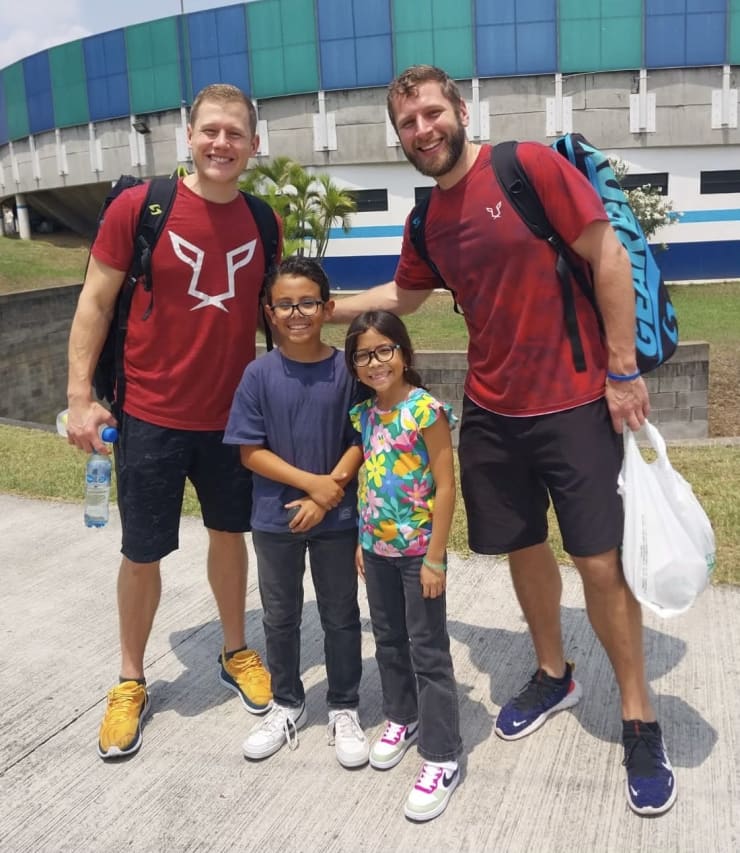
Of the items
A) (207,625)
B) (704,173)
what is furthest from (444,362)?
(704,173)

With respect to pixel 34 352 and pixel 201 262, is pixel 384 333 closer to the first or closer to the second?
pixel 201 262

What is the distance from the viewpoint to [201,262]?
3.00m

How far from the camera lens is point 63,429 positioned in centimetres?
318

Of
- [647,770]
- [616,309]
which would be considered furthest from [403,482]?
[647,770]

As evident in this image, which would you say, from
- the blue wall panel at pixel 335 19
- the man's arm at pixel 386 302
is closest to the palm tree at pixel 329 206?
the blue wall panel at pixel 335 19

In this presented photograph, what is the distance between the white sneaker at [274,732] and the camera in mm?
2955

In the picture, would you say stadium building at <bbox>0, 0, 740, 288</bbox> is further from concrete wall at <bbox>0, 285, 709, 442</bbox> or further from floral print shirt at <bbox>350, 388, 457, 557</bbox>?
floral print shirt at <bbox>350, 388, 457, 557</bbox>

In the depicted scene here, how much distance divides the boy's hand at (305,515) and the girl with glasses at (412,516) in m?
0.15

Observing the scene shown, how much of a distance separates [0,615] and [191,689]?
4.36ft

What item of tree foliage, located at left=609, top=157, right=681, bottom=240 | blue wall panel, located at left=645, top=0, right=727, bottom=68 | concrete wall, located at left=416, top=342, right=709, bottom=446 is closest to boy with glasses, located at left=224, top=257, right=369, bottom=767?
concrete wall, located at left=416, top=342, right=709, bottom=446

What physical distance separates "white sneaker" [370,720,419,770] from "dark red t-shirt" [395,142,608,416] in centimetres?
114

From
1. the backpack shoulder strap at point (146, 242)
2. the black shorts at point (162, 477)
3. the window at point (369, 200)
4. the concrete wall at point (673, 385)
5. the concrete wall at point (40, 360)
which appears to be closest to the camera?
the backpack shoulder strap at point (146, 242)

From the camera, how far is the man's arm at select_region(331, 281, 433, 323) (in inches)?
130

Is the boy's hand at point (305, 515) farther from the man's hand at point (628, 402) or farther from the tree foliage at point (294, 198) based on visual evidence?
the tree foliage at point (294, 198)
